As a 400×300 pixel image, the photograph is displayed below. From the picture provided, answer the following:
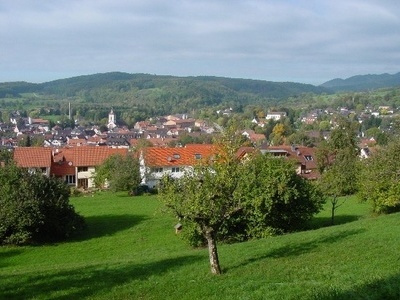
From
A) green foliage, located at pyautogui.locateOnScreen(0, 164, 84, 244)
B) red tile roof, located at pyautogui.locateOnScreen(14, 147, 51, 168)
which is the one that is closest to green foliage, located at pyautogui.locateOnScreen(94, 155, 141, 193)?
red tile roof, located at pyautogui.locateOnScreen(14, 147, 51, 168)

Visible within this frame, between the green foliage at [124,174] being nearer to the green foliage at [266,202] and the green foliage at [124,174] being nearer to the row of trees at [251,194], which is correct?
the row of trees at [251,194]

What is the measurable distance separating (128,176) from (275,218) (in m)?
33.3

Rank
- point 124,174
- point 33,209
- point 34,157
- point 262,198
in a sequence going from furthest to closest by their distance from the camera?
point 34,157
point 124,174
point 33,209
point 262,198

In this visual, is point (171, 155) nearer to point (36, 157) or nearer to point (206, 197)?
point (36, 157)

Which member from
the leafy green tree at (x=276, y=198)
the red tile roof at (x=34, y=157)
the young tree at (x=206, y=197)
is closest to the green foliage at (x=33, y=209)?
the leafy green tree at (x=276, y=198)

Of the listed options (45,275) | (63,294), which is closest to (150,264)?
(45,275)

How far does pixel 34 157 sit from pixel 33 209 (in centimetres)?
3866

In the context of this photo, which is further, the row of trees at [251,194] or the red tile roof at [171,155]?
the red tile roof at [171,155]

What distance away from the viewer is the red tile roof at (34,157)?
69.5 meters

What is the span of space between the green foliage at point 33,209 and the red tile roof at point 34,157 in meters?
33.1

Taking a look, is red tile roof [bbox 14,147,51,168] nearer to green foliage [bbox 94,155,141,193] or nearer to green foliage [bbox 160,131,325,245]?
green foliage [bbox 94,155,141,193]

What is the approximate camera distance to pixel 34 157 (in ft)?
230

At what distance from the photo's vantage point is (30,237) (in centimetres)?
3394

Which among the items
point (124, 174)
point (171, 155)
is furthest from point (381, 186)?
point (171, 155)
